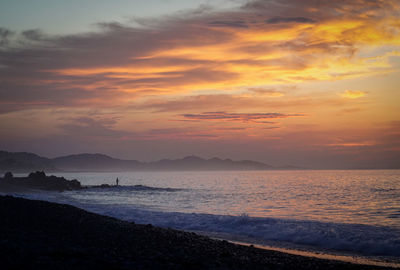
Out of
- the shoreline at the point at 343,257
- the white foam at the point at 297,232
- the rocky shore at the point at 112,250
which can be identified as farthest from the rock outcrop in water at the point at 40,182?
the shoreline at the point at 343,257

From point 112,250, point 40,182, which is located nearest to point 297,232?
point 112,250

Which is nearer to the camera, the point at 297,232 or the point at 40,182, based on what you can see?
the point at 297,232

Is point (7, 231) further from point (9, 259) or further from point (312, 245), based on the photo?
point (312, 245)

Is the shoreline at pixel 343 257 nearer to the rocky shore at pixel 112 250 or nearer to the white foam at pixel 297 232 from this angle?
the white foam at pixel 297 232

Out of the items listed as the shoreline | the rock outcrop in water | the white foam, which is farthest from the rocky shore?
the rock outcrop in water

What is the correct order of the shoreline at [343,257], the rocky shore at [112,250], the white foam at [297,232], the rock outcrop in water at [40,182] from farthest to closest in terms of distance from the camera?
the rock outcrop in water at [40,182] → the white foam at [297,232] → the shoreline at [343,257] → the rocky shore at [112,250]

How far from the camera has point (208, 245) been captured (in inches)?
548

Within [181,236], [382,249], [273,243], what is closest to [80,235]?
[181,236]

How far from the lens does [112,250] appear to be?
11391 millimetres

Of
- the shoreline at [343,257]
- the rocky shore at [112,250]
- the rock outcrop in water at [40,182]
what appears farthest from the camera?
the rock outcrop in water at [40,182]

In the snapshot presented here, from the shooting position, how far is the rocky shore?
9.52 metres

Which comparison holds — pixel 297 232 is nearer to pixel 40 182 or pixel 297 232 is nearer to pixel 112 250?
pixel 112 250

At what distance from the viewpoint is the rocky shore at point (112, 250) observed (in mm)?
9516

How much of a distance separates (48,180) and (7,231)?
202 ft
